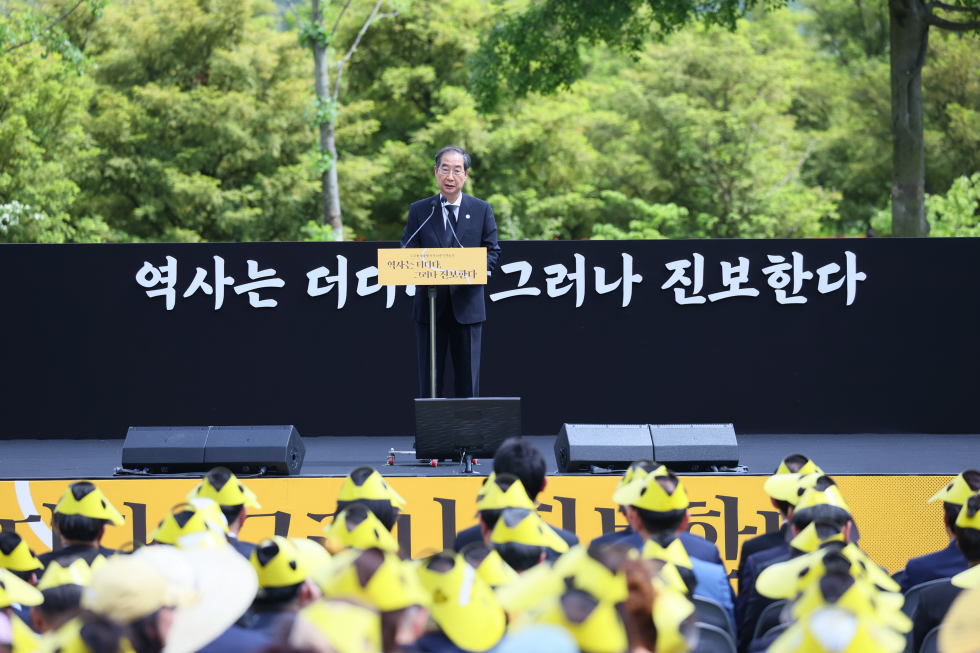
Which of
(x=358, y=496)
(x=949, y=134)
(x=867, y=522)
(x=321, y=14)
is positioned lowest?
(x=867, y=522)

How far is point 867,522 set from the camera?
14.9 feet

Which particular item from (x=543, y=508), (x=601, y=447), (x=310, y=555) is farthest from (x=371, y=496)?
(x=601, y=447)

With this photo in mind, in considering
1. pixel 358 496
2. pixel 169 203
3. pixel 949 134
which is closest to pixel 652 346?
pixel 358 496

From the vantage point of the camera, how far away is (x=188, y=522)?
2.94 meters

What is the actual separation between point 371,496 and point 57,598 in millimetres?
1089

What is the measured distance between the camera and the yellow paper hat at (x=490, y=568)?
229cm

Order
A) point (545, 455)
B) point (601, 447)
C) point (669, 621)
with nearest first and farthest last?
point (669, 621) → point (601, 447) → point (545, 455)

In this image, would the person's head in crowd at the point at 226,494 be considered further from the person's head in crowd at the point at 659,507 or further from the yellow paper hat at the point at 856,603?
the yellow paper hat at the point at 856,603

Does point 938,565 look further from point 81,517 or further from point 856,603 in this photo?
point 81,517

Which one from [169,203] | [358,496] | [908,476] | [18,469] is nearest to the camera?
[358,496]

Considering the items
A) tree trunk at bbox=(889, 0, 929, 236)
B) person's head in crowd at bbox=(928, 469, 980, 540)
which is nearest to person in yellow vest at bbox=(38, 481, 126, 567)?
person's head in crowd at bbox=(928, 469, 980, 540)

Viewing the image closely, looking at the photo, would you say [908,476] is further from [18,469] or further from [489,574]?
[18,469]

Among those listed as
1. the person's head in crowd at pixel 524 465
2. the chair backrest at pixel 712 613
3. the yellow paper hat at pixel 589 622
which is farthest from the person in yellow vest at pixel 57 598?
the chair backrest at pixel 712 613

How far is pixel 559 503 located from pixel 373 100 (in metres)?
17.4
